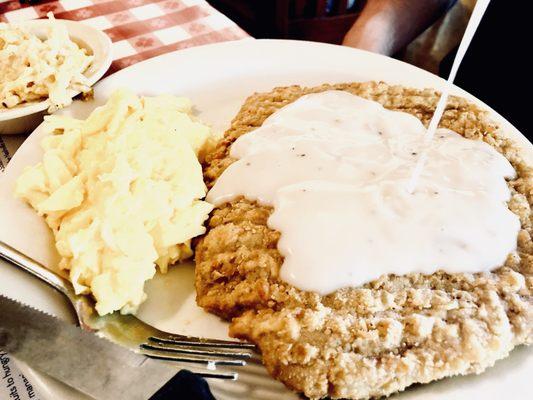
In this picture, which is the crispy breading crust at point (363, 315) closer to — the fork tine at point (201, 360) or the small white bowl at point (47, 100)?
the fork tine at point (201, 360)

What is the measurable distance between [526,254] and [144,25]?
2251 millimetres

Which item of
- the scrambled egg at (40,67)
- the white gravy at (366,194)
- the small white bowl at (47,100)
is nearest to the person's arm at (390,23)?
the white gravy at (366,194)

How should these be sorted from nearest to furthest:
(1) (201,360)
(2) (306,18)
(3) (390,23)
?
(1) (201,360)
(3) (390,23)
(2) (306,18)

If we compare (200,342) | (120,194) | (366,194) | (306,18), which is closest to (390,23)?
(306,18)

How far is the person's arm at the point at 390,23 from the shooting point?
3.09 m

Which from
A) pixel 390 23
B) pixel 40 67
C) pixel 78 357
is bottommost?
pixel 390 23

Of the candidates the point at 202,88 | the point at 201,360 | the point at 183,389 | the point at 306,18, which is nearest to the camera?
the point at 183,389

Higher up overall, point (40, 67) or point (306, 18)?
point (40, 67)

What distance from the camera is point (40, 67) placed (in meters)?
2.02

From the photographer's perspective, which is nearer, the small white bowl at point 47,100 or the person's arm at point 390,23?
the small white bowl at point 47,100

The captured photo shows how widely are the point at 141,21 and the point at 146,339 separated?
2013 millimetres

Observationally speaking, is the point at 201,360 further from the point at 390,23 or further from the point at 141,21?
the point at 390,23

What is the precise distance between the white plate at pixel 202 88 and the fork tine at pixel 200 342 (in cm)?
11

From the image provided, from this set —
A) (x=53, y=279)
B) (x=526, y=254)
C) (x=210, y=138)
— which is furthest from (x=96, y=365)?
(x=526, y=254)
